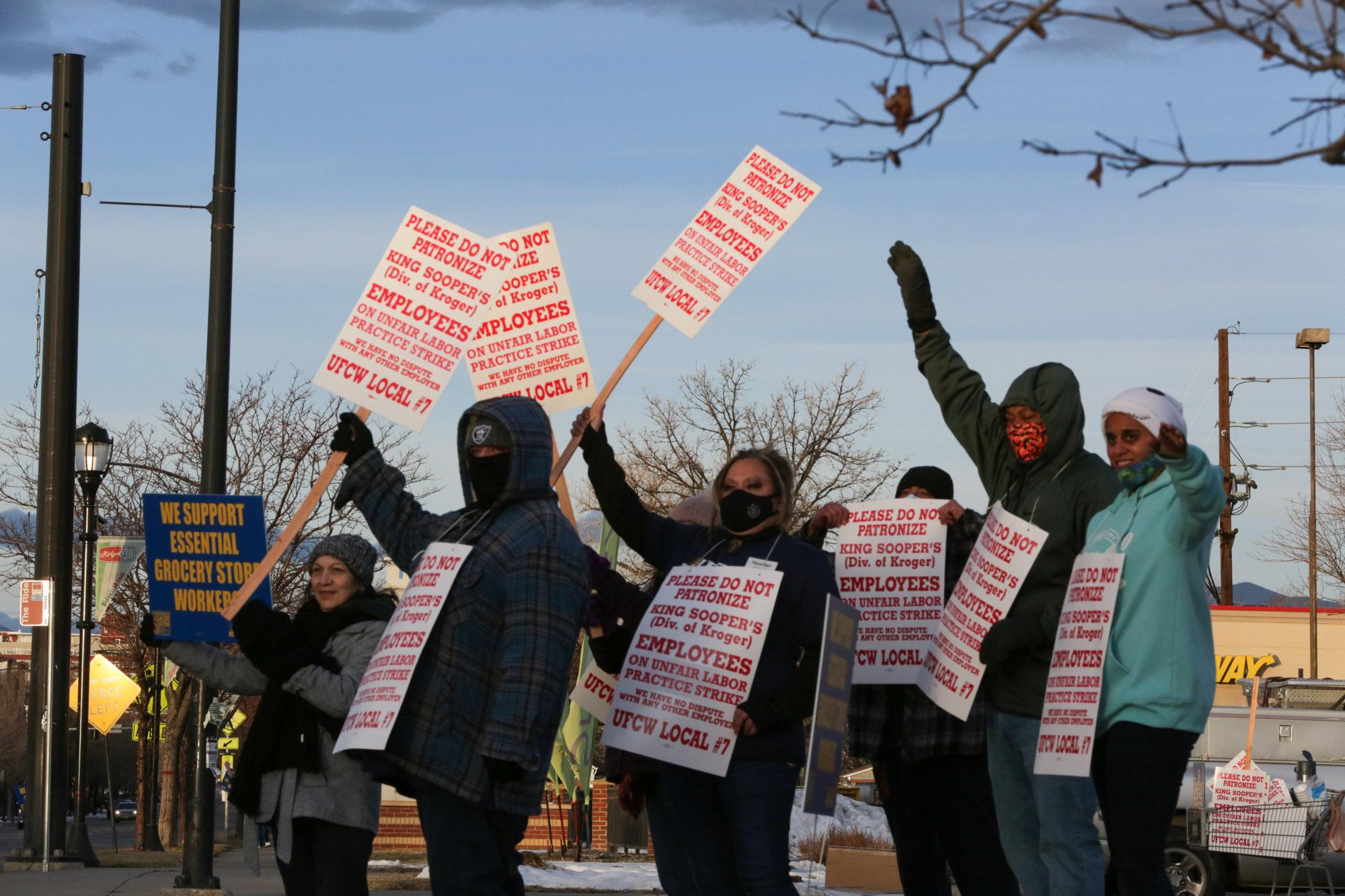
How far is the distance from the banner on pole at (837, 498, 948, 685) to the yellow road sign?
19630 mm

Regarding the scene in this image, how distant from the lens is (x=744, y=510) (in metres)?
6.13

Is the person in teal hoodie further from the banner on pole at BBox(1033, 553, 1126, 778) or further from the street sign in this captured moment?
the street sign

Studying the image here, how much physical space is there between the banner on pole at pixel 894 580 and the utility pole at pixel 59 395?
42.9ft

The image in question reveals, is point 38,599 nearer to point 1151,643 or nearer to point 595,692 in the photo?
point 595,692

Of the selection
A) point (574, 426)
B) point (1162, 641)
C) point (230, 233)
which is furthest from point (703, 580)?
point (230, 233)

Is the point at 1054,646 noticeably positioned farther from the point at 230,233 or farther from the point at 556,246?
the point at 230,233

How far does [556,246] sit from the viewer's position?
27.6ft

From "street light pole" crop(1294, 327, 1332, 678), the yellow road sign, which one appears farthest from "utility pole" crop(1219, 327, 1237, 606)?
the yellow road sign

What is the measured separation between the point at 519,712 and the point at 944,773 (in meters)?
1.89

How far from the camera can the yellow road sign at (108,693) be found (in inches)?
987

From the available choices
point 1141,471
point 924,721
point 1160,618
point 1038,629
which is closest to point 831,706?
point 1038,629

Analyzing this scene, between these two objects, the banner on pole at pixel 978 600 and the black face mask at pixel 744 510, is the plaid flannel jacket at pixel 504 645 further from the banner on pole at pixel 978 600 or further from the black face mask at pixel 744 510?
the banner on pole at pixel 978 600

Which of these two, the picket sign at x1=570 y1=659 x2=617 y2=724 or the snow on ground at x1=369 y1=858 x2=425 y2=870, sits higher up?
the picket sign at x1=570 y1=659 x2=617 y2=724

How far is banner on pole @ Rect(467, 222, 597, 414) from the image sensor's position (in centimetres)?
806
